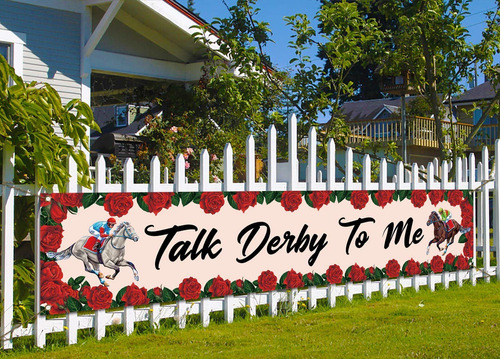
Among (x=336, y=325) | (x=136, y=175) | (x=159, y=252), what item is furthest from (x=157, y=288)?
(x=136, y=175)

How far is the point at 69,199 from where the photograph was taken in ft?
16.0

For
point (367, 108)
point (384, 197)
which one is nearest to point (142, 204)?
point (384, 197)

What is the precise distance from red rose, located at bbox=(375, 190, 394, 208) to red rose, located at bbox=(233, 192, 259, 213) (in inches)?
62.7

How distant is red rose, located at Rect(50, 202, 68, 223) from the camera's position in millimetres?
4809

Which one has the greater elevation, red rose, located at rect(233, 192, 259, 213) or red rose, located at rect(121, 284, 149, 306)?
red rose, located at rect(233, 192, 259, 213)

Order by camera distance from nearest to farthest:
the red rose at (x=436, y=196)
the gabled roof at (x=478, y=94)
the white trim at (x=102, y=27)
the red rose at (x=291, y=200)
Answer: the red rose at (x=291, y=200), the red rose at (x=436, y=196), the white trim at (x=102, y=27), the gabled roof at (x=478, y=94)

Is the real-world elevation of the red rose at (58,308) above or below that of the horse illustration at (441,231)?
below

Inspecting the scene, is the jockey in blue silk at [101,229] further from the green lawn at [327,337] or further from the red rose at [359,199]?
the red rose at [359,199]

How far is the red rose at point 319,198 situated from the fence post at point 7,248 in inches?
111

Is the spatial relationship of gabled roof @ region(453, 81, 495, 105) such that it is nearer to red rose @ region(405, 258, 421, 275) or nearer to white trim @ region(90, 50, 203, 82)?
white trim @ region(90, 50, 203, 82)

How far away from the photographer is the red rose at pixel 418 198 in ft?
23.3

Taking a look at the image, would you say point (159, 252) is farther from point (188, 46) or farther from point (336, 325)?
point (188, 46)

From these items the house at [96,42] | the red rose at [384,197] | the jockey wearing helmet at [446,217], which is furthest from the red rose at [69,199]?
the house at [96,42]

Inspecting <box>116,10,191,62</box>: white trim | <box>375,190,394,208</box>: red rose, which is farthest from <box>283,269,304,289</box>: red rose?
<box>116,10,191,62</box>: white trim
